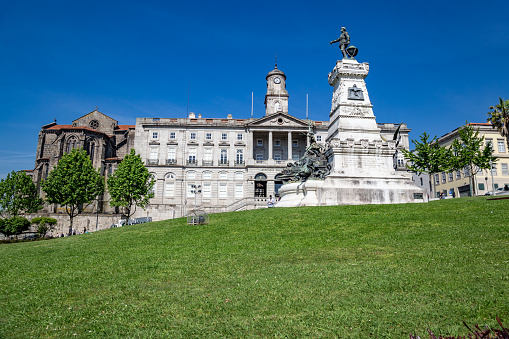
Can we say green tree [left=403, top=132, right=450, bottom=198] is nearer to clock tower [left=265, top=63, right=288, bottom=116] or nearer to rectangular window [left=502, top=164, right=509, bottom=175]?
rectangular window [left=502, top=164, right=509, bottom=175]

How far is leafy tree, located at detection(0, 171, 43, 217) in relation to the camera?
46.0m

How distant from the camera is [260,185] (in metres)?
59.9

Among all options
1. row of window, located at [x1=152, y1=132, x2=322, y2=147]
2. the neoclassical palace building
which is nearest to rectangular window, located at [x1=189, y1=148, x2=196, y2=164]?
the neoclassical palace building

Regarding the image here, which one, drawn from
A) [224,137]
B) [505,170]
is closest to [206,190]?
[224,137]

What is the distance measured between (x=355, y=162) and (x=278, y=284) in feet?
50.4

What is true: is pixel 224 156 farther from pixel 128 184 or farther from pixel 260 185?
pixel 128 184

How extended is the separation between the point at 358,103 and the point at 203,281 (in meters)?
18.1

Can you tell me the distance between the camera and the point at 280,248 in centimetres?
1074

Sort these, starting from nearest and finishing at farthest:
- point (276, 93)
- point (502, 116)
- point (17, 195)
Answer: point (502, 116) < point (17, 195) < point (276, 93)

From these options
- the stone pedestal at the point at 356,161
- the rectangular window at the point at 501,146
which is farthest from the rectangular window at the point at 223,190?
the rectangular window at the point at 501,146

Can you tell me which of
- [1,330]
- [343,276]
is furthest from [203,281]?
[1,330]

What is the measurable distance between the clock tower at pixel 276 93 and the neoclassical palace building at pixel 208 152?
10.3ft

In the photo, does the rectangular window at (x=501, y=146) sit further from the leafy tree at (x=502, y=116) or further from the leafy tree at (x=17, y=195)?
the leafy tree at (x=17, y=195)

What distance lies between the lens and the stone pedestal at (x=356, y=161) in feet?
66.6
